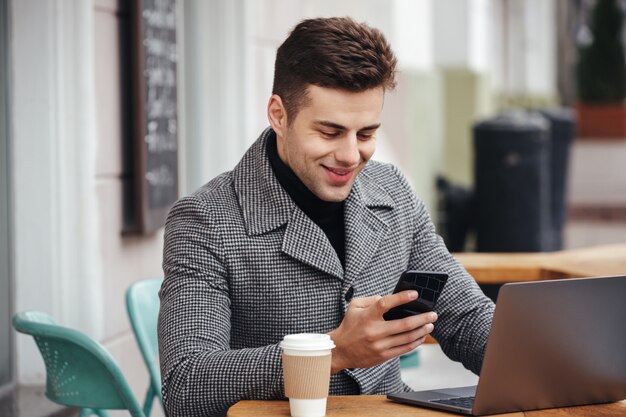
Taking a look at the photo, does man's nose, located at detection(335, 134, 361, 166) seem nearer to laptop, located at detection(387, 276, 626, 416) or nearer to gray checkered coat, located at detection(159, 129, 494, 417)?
gray checkered coat, located at detection(159, 129, 494, 417)

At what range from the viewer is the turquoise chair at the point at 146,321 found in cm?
351

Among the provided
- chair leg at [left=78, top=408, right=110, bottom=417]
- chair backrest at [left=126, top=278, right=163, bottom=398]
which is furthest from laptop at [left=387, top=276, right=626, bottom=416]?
chair backrest at [left=126, top=278, right=163, bottom=398]

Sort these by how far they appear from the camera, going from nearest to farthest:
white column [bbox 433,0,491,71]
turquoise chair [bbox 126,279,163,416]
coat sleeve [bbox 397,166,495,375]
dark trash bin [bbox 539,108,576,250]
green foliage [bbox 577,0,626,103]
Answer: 1. coat sleeve [bbox 397,166,495,375]
2. turquoise chair [bbox 126,279,163,416]
3. dark trash bin [bbox 539,108,576,250]
4. white column [bbox 433,0,491,71]
5. green foliage [bbox 577,0,626,103]

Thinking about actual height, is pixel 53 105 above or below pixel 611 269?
above

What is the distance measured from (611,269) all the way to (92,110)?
6.16 feet

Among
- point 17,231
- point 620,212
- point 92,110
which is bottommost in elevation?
point 620,212

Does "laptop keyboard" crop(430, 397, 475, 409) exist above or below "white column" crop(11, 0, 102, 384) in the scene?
below

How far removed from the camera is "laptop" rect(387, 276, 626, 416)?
2.24 meters

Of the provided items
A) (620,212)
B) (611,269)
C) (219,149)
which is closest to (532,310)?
(611,269)

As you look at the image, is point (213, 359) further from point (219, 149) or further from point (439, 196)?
point (439, 196)

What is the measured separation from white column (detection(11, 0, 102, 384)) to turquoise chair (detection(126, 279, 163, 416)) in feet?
1.88

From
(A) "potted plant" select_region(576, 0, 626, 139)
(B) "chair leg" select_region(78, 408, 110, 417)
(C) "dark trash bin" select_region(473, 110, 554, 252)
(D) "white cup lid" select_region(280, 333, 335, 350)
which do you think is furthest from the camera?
(A) "potted plant" select_region(576, 0, 626, 139)

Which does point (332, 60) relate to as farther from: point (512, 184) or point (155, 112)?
point (512, 184)

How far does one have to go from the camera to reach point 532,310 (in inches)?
88.4
